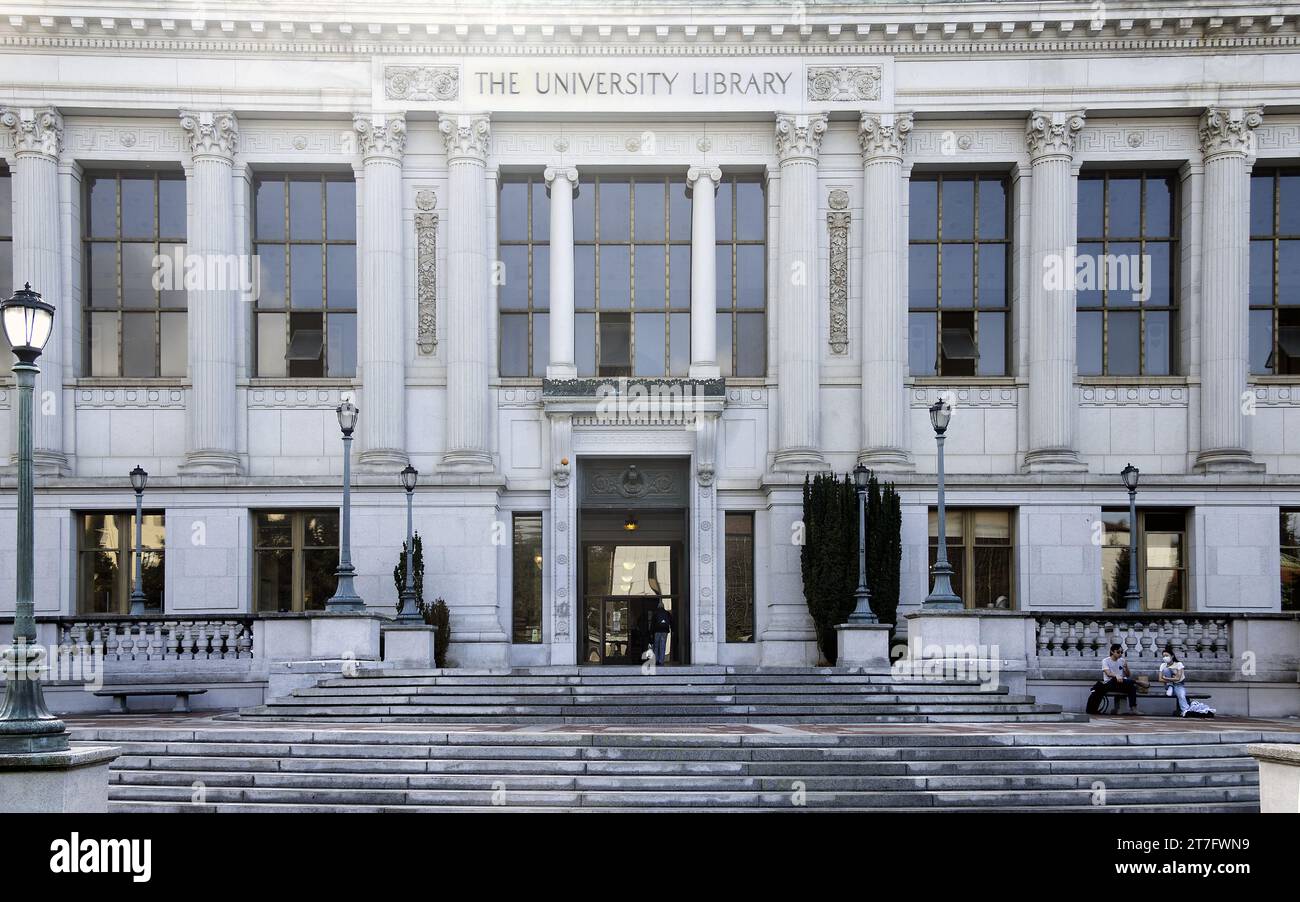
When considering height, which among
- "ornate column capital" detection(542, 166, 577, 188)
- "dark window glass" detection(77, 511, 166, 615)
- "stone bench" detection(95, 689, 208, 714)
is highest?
"ornate column capital" detection(542, 166, 577, 188)

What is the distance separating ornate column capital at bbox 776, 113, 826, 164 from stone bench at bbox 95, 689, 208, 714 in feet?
64.9

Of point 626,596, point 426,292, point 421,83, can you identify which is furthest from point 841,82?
point 626,596

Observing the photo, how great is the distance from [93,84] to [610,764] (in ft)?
82.0

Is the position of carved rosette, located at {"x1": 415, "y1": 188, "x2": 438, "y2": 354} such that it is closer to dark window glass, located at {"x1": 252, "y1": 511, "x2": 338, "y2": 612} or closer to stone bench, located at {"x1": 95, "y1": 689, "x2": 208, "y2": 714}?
dark window glass, located at {"x1": 252, "y1": 511, "x2": 338, "y2": 612}

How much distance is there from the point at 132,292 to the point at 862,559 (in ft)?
68.0

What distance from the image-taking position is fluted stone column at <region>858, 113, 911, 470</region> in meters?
33.4

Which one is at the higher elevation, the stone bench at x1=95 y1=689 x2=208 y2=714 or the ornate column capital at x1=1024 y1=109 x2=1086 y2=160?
the ornate column capital at x1=1024 y1=109 x2=1086 y2=160

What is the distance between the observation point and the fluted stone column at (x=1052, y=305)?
109 ft

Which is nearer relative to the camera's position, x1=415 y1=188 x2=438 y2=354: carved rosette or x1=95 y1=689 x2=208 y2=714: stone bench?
x1=95 y1=689 x2=208 y2=714: stone bench

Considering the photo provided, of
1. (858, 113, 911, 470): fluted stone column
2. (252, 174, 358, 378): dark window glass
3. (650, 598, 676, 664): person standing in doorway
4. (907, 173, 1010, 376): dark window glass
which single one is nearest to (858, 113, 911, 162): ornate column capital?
(858, 113, 911, 470): fluted stone column

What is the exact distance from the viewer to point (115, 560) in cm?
3316

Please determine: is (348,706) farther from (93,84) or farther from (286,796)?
(93,84)

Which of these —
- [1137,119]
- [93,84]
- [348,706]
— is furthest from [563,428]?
[1137,119]

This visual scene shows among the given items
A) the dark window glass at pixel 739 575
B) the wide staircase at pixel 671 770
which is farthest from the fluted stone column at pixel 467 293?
the wide staircase at pixel 671 770
